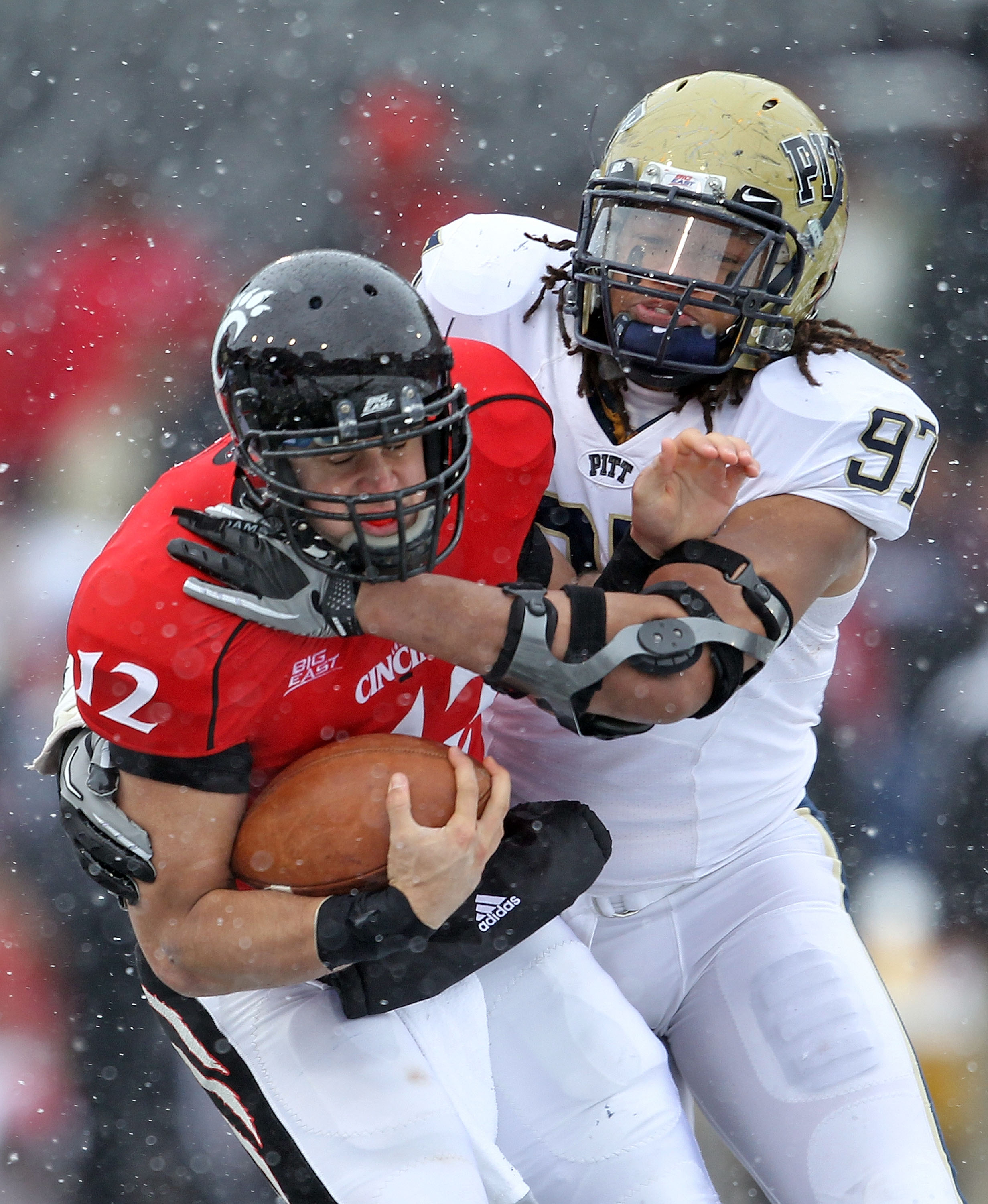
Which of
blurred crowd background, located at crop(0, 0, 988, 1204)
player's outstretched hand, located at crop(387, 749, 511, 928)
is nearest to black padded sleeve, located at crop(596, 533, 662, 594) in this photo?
player's outstretched hand, located at crop(387, 749, 511, 928)

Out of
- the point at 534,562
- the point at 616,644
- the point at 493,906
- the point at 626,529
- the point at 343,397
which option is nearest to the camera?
the point at 343,397

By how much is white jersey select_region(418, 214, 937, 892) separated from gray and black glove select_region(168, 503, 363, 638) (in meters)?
0.61

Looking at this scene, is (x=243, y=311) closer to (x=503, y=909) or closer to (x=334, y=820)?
(x=334, y=820)

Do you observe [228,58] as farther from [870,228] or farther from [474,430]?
[474,430]

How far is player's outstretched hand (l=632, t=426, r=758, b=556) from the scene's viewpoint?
171 cm

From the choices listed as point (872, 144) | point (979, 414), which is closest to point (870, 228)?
point (872, 144)

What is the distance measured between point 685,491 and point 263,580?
0.61 m

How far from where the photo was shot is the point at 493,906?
1.74m

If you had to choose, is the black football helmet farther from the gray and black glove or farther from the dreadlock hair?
the dreadlock hair

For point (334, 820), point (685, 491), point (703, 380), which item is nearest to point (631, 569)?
point (685, 491)

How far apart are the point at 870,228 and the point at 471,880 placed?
2.93 meters

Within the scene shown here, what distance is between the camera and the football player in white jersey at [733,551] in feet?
6.01

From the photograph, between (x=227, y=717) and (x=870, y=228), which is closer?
(x=227, y=717)

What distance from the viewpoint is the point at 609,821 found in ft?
6.88
